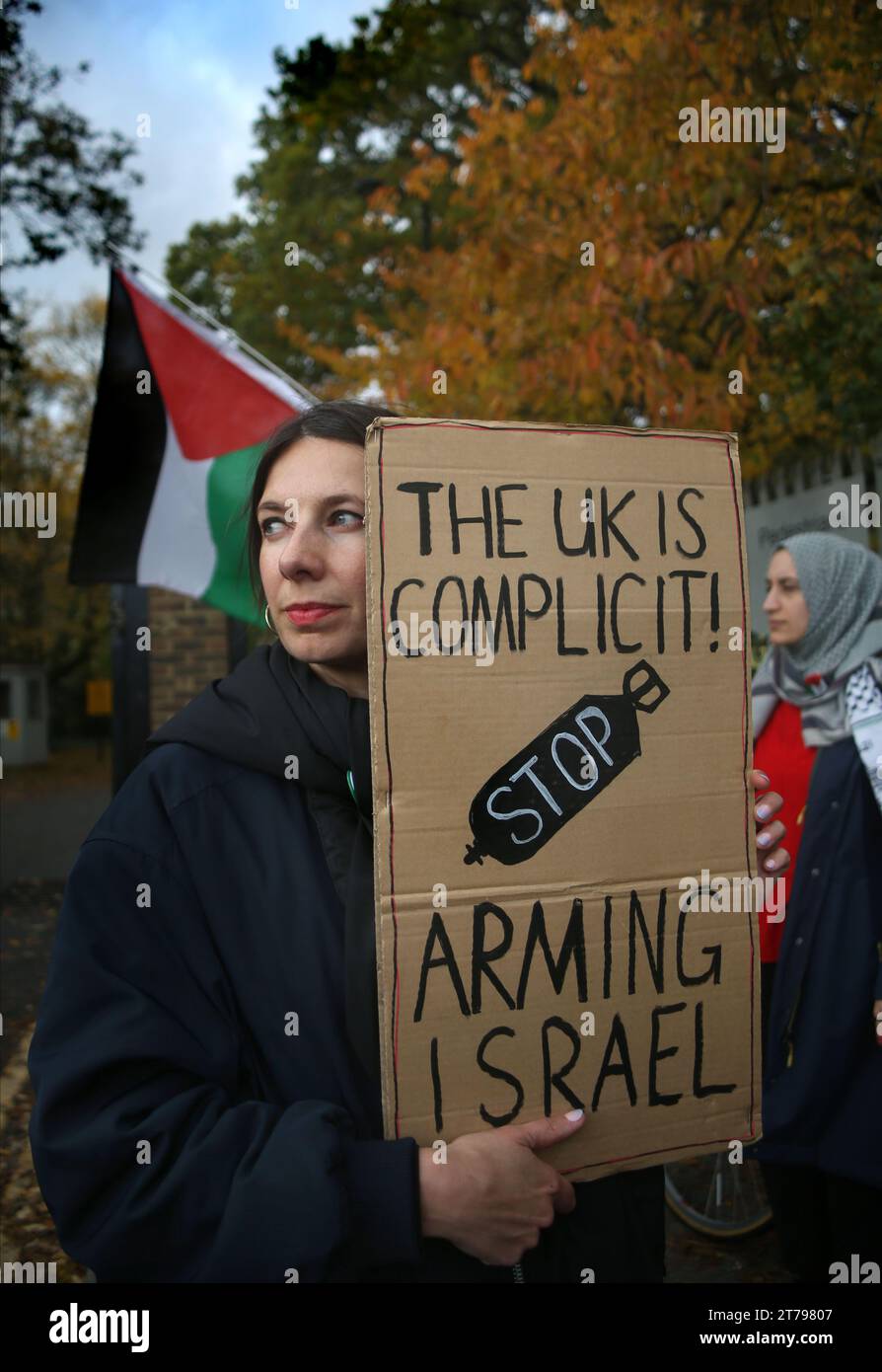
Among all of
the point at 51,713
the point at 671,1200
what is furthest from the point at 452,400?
the point at 51,713

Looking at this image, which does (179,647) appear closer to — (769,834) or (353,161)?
(769,834)

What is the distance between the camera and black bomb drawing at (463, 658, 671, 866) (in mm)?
1473

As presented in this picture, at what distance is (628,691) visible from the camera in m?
1.57

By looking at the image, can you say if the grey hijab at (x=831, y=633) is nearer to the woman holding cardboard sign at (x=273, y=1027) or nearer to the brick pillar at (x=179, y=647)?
the woman holding cardboard sign at (x=273, y=1027)

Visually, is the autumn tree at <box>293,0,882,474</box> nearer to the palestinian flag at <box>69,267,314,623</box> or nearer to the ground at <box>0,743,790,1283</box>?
the palestinian flag at <box>69,267,314,623</box>

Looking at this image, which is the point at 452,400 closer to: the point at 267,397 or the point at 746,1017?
the point at 267,397

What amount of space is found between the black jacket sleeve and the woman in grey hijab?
187 cm

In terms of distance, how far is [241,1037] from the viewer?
1.50 meters

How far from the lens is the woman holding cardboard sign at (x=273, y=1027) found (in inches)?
54.4

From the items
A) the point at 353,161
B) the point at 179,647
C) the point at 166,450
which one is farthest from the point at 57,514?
the point at 166,450

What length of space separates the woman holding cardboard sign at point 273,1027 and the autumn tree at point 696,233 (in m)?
3.58

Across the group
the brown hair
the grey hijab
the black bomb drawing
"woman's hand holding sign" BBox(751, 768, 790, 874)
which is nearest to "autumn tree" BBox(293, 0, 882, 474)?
the grey hijab

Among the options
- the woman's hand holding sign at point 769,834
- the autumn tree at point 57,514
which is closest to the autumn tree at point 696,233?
the woman's hand holding sign at point 769,834

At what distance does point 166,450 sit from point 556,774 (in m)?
3.81
